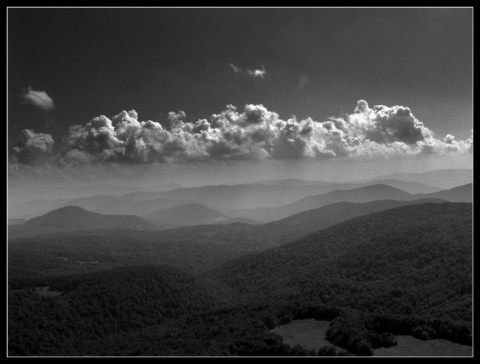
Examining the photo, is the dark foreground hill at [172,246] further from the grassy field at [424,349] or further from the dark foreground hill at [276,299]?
the grassy field at [424,349]

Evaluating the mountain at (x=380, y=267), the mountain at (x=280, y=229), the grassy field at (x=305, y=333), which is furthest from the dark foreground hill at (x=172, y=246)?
the grassy field at (x=305, y=333)

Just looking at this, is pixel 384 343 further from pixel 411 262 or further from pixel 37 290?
pixel 37 290

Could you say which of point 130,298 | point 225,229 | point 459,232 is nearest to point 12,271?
point 130,298


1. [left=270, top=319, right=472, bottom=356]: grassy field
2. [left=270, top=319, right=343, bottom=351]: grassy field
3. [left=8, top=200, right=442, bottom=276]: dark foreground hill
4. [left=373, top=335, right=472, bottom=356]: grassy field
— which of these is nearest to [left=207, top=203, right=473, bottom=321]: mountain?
[left=373, top=335, right=472, bottom=356]: grassy field

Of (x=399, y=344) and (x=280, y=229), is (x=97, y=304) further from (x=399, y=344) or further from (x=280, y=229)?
(x=280, y=229)

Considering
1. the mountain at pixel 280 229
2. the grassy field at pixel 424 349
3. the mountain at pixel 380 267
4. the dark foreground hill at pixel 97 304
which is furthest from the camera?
the mountain at pixel 280 229
